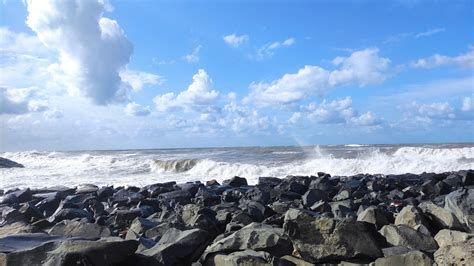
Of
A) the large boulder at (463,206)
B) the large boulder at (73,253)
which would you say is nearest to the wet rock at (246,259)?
the large boulder at (73,253)

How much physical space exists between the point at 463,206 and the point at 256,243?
11.6 feet

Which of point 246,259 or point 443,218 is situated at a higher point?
point 443,218

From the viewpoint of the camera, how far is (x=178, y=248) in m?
4.70

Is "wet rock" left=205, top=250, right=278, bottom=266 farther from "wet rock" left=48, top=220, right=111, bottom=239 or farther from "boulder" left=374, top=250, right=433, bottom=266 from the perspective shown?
"wet rock" left=48, top=220, right=111, bottom=239

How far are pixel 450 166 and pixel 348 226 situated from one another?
54.0 feet

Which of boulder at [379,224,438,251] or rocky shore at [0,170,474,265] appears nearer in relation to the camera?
rocky shore at [0,170,474,265]

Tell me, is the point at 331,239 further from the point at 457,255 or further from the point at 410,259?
the point at 457,255

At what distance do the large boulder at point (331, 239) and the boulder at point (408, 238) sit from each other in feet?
1.17

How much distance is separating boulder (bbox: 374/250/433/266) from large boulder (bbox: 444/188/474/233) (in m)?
2.18

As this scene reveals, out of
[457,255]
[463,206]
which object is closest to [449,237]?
[457,255]

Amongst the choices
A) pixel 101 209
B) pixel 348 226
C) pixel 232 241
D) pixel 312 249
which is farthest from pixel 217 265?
pixel 101 209

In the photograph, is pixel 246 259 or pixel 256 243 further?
pixel 256 243

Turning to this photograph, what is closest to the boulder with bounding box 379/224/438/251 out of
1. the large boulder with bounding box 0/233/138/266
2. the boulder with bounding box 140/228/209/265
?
the boulder with bounding box 140/228/209/265

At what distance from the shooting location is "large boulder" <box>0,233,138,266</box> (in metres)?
3.99
